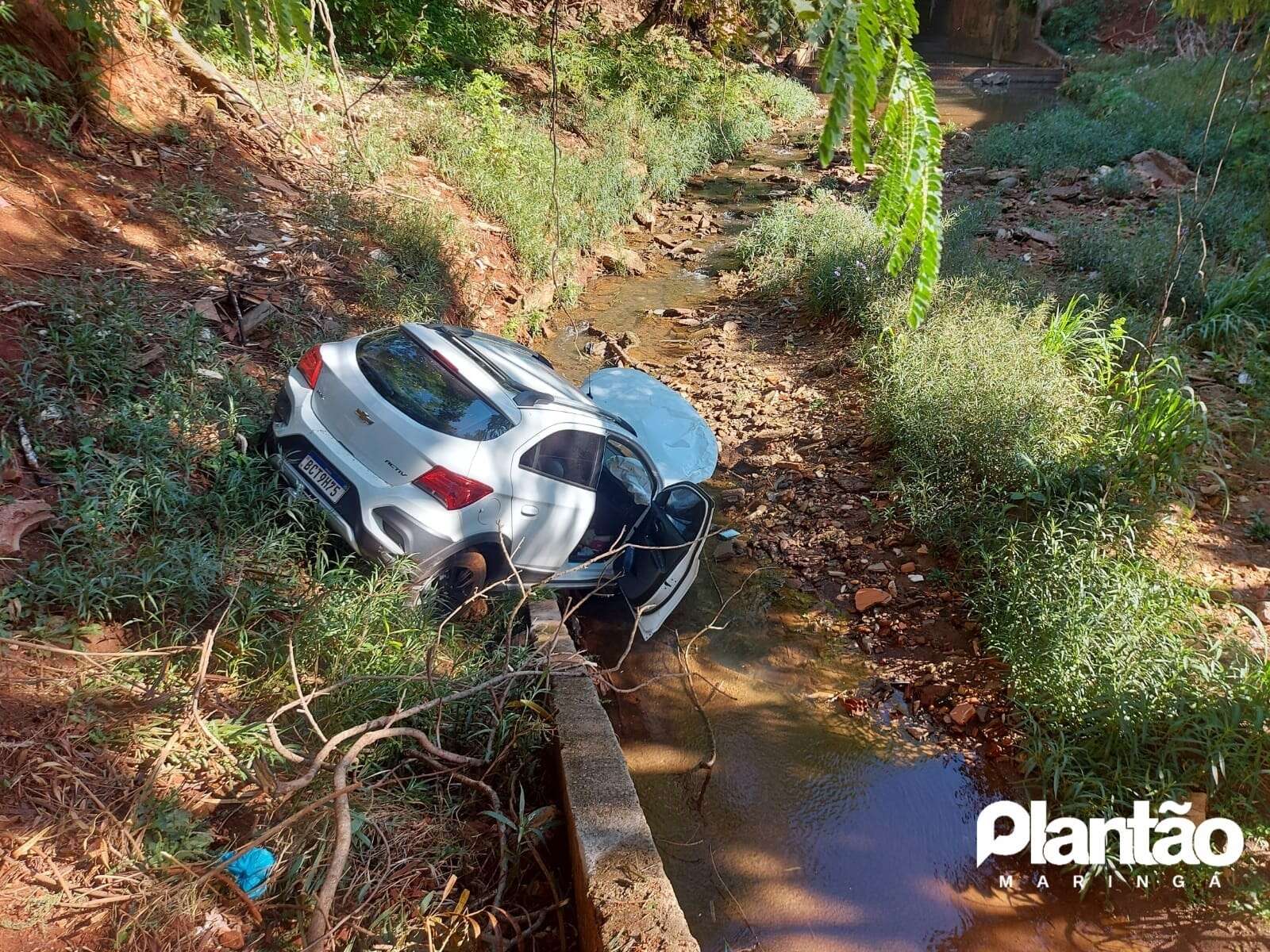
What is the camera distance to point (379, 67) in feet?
37.3

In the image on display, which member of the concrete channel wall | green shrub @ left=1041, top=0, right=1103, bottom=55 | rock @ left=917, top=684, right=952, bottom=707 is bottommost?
rock @ left=917, top=684, right=952, bottom=707

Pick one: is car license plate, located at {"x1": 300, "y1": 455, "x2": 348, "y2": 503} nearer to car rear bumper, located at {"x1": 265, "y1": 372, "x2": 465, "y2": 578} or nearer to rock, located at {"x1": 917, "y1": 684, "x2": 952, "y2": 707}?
car rear bumper, located at {"x1": 265, "y1": 372, "x2": 465, "y2": 578}

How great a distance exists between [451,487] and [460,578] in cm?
65

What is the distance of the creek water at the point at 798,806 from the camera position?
362cm

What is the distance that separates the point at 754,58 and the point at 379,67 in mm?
14549

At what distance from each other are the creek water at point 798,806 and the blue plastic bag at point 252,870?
1.98 metres

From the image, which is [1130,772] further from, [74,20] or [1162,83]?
[1162,83]

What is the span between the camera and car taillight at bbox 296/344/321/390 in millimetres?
4176

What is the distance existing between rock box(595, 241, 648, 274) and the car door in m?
6.97

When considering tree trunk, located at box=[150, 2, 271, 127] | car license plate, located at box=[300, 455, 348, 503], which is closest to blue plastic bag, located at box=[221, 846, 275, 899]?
car license plate, located at box=[300, 455, 348, 503]

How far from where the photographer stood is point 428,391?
13.3ft

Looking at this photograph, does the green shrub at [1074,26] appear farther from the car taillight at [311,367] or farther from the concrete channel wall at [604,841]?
the concrete channel wall at [604,841]

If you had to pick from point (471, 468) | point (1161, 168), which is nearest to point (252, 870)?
point (471, 468)

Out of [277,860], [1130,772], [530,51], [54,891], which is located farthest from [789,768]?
[530,51]
